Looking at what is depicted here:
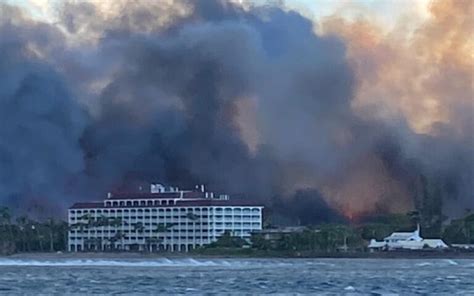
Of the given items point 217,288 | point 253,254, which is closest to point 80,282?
point 217,288

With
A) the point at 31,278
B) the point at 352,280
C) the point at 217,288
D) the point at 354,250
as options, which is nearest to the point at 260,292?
the point at 217,288

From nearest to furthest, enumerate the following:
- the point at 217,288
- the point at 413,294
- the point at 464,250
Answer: the point at 413,294, the point at 217,288, the point at 464,250

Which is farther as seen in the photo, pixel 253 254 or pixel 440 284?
pixel 253 254

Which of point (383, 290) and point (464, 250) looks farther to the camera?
point (464, 250)

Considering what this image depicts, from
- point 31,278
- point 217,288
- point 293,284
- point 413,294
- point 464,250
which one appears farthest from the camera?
point 464,250

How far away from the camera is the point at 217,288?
93062 millimetres

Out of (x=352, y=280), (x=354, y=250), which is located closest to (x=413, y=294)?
(x=352, y=280)

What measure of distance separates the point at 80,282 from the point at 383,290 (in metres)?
25.2

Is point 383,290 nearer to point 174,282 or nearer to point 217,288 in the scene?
point 217,288

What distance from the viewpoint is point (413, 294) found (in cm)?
8544

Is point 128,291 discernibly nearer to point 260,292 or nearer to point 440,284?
point 260,292

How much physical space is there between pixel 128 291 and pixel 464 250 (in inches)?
4491

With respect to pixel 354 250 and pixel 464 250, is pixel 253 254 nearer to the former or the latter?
pixel 354 250

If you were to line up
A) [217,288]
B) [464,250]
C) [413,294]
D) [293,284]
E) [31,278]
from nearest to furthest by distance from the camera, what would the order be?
[413,294] < [217,288] < [293,284] < [31,278] < [464,250]
